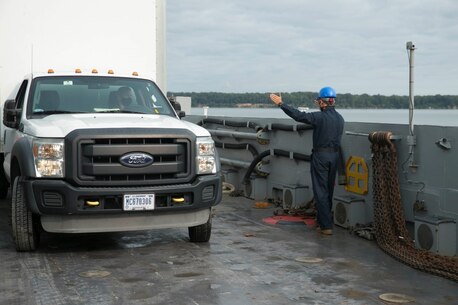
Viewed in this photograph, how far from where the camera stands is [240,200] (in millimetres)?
11250

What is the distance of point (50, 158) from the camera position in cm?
637

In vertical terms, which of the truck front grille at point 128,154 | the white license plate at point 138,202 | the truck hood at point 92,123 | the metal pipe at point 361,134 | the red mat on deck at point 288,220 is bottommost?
the red mat on deck at point 288,220

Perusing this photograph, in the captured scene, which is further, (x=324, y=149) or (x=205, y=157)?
(x=324, y=149)

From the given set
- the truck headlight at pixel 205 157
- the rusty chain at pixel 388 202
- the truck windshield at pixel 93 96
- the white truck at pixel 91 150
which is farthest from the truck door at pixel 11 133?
the rusty chain at pixel 388 202

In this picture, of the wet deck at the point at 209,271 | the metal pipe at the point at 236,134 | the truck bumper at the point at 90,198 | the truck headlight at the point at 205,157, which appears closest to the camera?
the wet deck at the point at 209,271

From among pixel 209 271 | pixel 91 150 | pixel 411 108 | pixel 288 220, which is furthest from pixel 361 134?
pixel 91 150

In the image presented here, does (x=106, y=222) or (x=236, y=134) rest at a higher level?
(x=236, y=134)

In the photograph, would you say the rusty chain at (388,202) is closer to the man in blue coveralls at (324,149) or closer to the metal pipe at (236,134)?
the man in blue coveralls at (324,149)

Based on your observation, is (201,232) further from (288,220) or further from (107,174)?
(288,220)

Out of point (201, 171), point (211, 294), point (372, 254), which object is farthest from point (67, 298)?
point (372, 254)

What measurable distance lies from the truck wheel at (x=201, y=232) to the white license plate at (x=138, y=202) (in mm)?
960

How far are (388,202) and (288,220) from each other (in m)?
1.79

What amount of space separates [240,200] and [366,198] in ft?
10.7

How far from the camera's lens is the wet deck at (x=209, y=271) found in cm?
533
